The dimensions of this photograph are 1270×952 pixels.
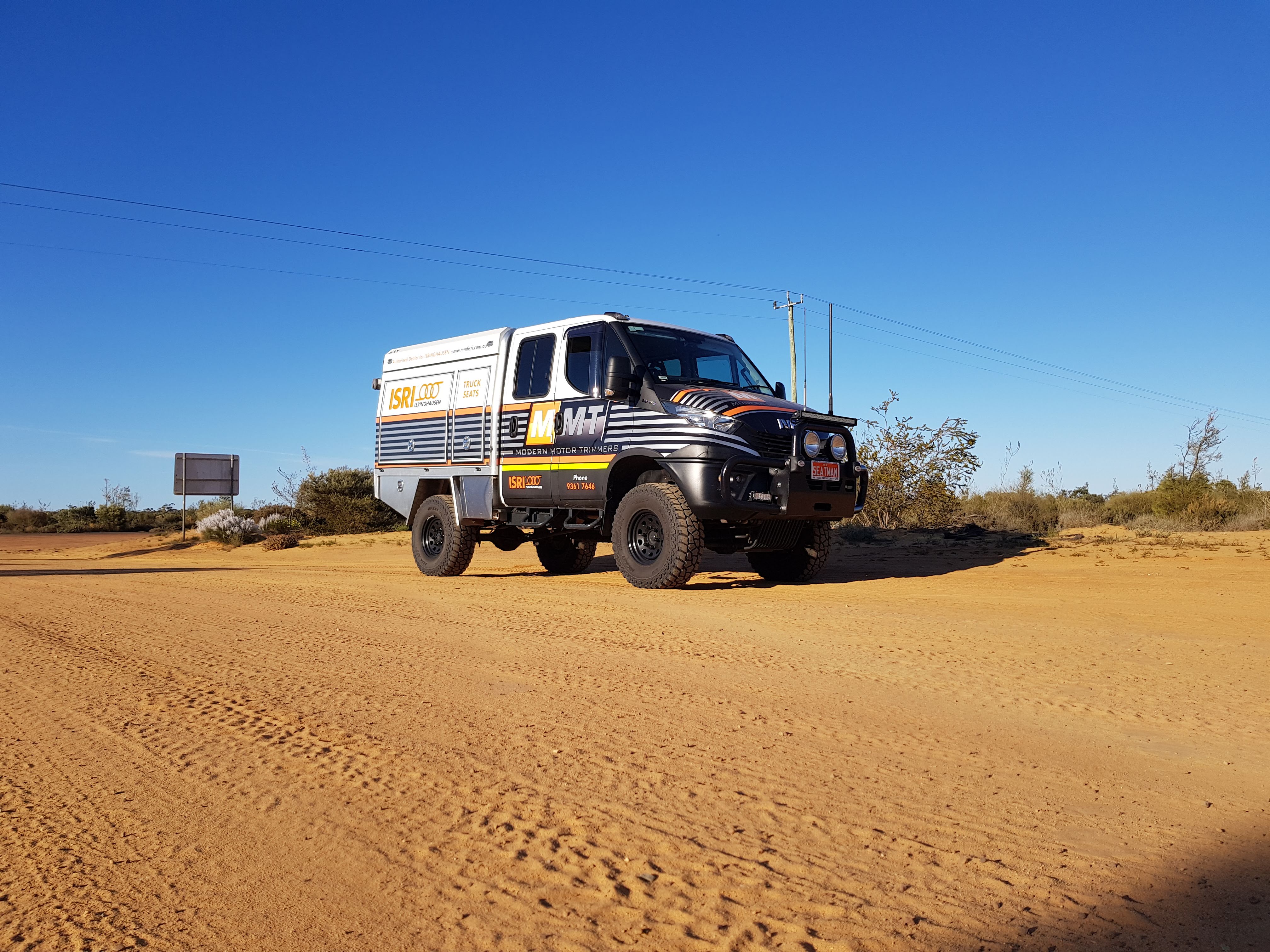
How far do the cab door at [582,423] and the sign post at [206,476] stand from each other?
20.8 m

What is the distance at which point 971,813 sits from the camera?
3.22 metres

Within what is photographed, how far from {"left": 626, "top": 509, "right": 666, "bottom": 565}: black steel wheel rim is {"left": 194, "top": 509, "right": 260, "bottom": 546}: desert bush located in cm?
1784

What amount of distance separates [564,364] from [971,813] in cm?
902

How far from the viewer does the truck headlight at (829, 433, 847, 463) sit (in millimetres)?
10805

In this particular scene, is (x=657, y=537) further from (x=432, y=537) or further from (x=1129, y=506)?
(x=1129, y=506)

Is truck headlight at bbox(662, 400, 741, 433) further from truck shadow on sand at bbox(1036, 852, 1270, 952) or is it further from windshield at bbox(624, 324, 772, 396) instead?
truck shadow on sand at bbox(1036, 852, 1270, 952)

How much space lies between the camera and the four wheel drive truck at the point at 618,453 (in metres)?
10.1

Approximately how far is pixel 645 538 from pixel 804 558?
83.7 inches

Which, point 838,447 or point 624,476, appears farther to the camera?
point 624,476

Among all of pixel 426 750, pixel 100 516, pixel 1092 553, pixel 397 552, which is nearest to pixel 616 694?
pixel 426 750

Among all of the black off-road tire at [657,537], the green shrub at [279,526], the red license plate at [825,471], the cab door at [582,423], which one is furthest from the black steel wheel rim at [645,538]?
the green shrub at [279,526]

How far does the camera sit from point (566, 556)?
14258 mm

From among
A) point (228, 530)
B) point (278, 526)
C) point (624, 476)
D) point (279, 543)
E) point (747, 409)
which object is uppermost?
point (747, 409)

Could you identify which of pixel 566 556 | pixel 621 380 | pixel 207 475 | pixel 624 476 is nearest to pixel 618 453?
pixel 624 476
